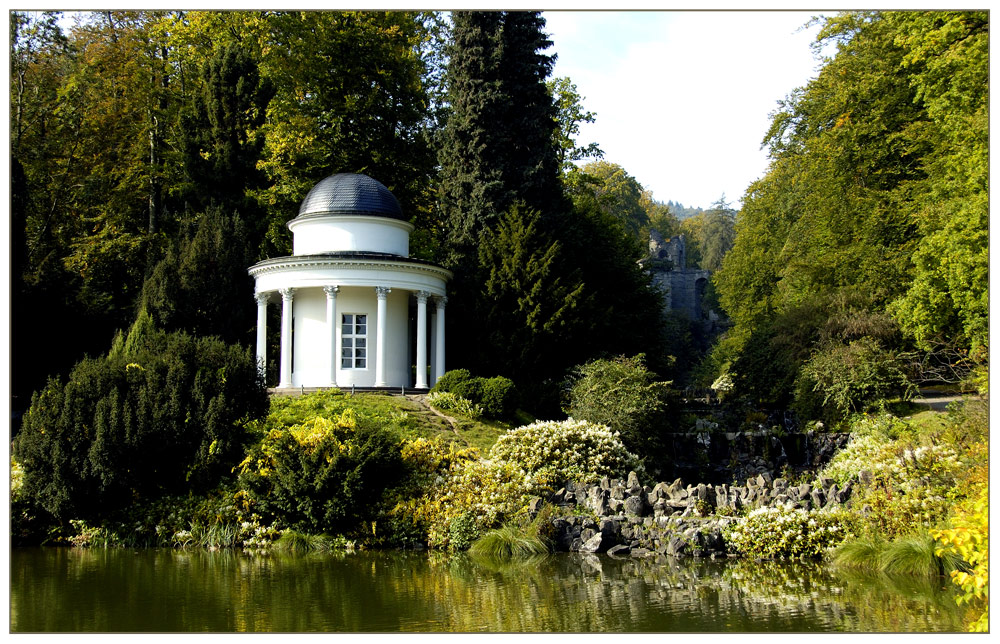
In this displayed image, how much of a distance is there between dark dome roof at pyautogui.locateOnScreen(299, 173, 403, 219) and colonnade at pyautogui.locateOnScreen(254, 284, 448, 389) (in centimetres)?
253

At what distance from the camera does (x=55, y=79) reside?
110ft

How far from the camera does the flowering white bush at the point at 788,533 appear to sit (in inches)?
601

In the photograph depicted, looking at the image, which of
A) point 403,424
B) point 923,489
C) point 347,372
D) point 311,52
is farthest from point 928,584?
point 311,52

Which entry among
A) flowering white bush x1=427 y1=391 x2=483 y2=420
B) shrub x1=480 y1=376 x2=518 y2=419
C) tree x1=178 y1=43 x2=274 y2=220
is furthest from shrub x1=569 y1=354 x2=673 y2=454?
tree x1=178 y1=43 x2=274 y2=220

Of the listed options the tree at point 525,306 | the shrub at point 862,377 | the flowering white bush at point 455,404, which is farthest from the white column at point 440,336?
the shrub at point 862,377

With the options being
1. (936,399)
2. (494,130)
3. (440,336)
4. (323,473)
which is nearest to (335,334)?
(440,336)

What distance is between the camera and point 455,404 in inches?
982

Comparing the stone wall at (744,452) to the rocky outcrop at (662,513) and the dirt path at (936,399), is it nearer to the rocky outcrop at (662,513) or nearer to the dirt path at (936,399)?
the dirt path at (936,399)

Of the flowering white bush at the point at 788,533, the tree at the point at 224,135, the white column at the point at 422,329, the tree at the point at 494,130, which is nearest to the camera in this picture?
the flowering white bush at the point at 788,533

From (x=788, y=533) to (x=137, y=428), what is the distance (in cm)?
1215

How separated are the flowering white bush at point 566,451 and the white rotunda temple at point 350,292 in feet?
25.1

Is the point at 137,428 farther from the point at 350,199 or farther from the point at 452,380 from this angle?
the point at 350,199

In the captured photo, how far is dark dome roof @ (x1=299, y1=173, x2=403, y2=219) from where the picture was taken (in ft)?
92.5

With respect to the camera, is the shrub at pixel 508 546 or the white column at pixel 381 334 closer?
the shrub at pixel 508 546
